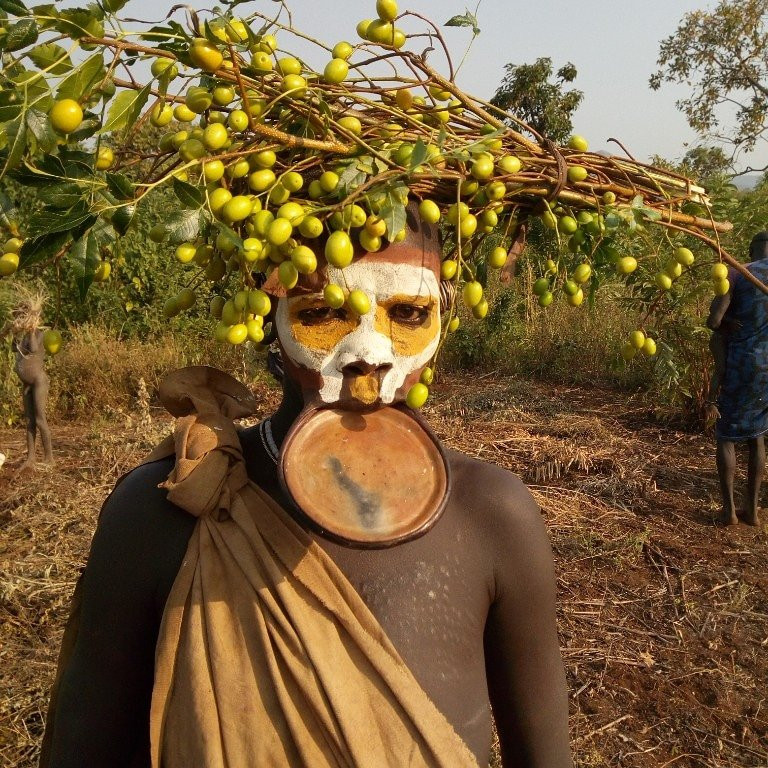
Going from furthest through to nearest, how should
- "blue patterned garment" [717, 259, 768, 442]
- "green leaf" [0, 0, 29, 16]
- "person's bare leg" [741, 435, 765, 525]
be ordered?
"person's bare leg" [741, 435, 765, 525]
"blue patterned garment" [717, 259, 768, 442]
"green leaf" [0, 0, 29, 16]

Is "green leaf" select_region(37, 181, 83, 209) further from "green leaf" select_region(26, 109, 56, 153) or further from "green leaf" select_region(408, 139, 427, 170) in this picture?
"green leaf" select_region(408, 139, 427, 170)

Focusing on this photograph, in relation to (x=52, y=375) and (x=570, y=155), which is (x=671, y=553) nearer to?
(x=570, y=155)

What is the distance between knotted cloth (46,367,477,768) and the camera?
1.08 m

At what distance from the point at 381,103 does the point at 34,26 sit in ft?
1.74

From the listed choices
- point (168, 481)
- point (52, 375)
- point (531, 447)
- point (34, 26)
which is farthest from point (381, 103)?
point (52, 375)

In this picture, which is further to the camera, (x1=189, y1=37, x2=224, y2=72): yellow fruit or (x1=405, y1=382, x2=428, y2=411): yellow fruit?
(x1=405, y1=382, x2=428, y2=411): yellow fruit

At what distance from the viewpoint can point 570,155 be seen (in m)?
1.23

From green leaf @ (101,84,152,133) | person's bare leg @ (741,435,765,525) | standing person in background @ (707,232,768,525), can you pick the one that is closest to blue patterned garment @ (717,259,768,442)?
standing person in background @ (707,232,768,525)

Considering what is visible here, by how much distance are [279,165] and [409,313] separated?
1.11 feet

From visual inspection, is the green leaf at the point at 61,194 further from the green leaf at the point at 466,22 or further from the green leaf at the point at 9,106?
the green leaf at the point at 466,22

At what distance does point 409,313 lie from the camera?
4.17 feet

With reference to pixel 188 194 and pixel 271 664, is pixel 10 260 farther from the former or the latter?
pixel 271 664

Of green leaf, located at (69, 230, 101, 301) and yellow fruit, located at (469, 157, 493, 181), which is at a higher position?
yellow fruit, located at (469, 157, 493, 181)

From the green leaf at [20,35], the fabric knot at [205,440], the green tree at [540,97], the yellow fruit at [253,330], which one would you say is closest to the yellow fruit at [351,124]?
the yellow fruit at [253,330]
